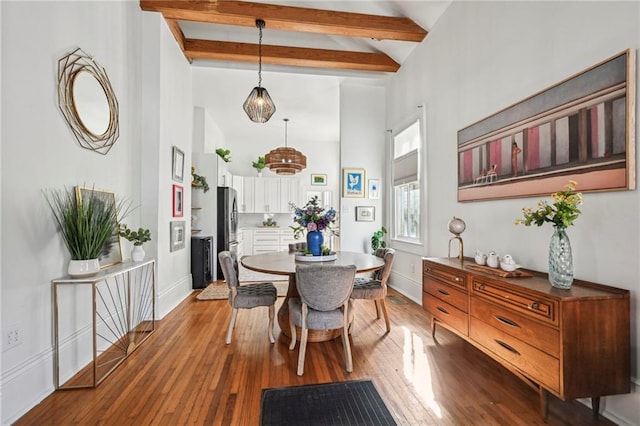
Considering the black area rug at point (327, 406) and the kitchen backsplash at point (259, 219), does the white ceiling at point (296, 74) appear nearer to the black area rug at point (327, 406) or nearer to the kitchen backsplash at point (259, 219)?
the kitchen backsplash at point (259, 219)

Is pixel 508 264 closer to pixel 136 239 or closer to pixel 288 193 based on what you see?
pixel 136 239

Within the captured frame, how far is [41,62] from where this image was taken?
1969 mm

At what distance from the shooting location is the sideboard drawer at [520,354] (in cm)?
159

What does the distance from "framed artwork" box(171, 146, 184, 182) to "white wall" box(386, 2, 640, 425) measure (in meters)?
3.31

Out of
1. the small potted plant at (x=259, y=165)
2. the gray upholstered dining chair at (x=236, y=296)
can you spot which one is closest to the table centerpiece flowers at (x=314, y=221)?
the gray upholstered dining chair at (x=236, y=296)

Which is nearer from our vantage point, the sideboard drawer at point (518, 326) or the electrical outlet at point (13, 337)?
the sideboard drawer at point (518, 326)

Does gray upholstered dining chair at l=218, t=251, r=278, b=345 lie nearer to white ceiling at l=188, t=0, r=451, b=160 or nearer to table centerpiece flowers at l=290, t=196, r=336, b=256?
table centerpiece flowers at l=290, t=196, r=336, b=256

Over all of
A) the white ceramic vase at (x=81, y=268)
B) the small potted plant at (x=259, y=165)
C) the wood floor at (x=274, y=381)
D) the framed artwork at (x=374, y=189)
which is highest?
the small potted plant at (x=259, y=165)

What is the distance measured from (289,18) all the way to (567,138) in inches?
125

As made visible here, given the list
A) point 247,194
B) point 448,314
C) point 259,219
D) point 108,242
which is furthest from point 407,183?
point 259,219

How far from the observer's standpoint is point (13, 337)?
175 centimetres

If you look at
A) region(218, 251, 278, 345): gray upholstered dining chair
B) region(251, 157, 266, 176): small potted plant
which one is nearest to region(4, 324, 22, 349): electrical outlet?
region(218, 251, 278, 345): gray upholstered dining chair

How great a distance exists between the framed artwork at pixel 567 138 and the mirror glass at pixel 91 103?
3.44 m

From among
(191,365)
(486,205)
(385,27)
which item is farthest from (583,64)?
(191,365)
